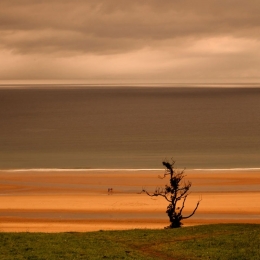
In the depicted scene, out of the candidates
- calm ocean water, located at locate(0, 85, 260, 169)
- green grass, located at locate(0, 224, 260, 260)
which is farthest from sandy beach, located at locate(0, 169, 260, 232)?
calm ocean water, located at locate(0, 85, 260, 169)

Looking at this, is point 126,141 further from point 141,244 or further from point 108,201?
point 141,244

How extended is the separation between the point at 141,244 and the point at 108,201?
56.9 ft

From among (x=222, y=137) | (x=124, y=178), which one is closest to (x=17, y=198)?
(x=124, y=178)

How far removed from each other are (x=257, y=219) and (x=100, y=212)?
984cm

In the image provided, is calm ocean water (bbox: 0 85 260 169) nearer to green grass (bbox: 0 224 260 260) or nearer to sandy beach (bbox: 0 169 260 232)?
sandy beach (bbox: 0 169 260 232)

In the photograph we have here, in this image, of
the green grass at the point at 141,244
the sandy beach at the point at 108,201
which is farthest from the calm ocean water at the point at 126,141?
the green grass at the point at 141,244

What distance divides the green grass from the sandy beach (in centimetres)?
706

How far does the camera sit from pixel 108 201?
3878 cm

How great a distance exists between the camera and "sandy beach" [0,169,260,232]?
3278 centimetres

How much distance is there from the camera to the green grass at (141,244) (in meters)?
19.4

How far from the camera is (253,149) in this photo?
79.2 metres

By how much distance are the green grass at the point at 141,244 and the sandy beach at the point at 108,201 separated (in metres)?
7.06

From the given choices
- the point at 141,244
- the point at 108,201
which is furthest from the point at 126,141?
the point at 141,244

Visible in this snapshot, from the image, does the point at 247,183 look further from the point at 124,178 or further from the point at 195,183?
the point at 124,178
